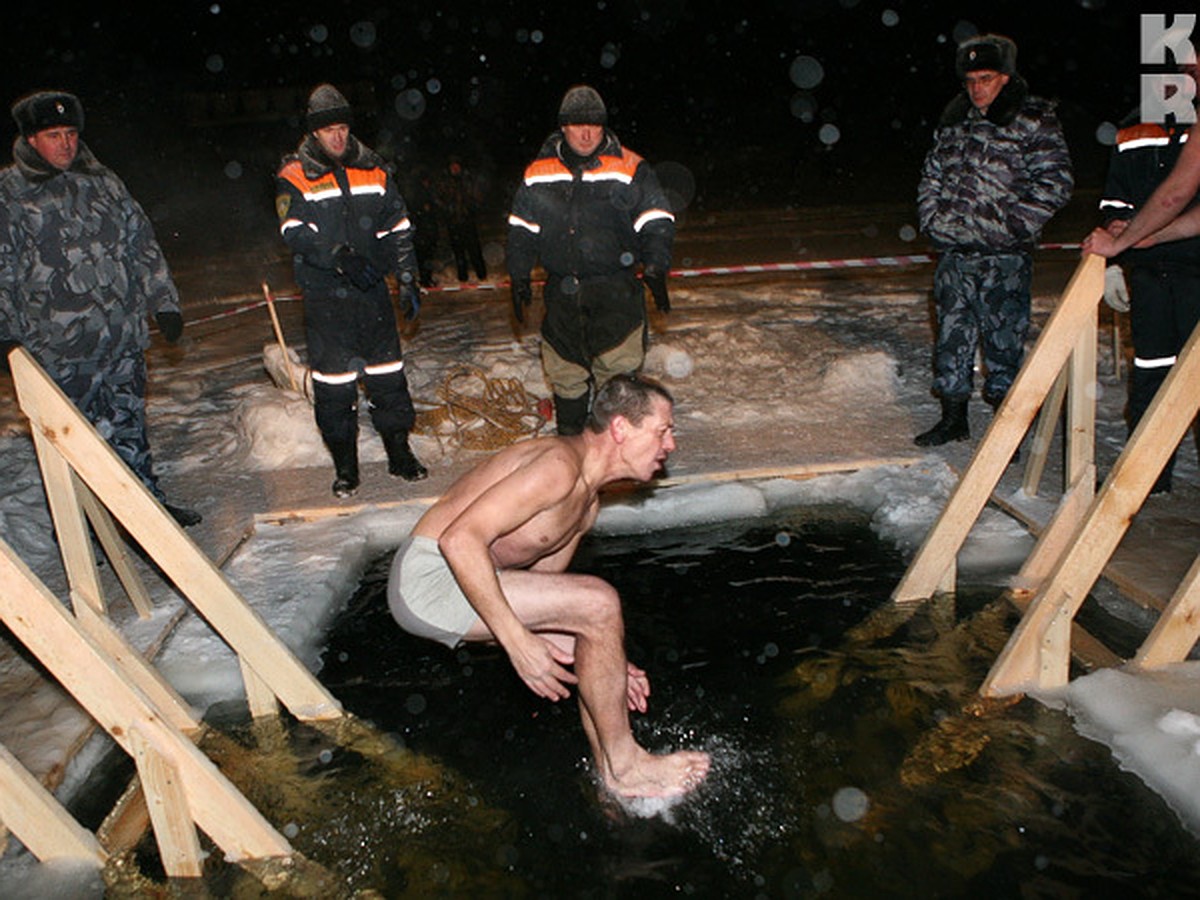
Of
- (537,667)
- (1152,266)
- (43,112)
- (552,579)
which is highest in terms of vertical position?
(43,112)

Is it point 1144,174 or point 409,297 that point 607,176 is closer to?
point 409,297

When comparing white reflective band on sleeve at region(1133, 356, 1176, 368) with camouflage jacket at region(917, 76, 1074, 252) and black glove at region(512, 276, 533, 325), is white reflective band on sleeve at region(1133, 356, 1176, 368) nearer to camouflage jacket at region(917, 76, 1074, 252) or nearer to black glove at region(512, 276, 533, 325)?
camouflage jacket at region(917, 76, 1074, 252)

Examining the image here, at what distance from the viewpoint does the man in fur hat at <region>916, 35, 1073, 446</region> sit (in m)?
5.12

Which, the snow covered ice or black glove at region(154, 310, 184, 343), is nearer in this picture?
the snow covered ice

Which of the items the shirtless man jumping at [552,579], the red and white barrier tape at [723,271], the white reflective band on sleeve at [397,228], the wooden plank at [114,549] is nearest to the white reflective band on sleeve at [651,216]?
the white reflective band on sleeve at [397,228]

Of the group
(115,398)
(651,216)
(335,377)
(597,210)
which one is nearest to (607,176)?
(597,210)

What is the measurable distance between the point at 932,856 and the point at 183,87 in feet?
106

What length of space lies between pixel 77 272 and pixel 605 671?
10.8ft

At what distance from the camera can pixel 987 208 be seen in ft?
17.3

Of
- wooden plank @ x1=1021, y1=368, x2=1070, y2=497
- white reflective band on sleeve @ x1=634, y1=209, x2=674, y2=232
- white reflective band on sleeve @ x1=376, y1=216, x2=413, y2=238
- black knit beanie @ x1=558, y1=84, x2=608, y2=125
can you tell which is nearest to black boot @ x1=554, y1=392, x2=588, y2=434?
white reflective band on sleeve @ x1=634, y1=209, x2=674, y2=232

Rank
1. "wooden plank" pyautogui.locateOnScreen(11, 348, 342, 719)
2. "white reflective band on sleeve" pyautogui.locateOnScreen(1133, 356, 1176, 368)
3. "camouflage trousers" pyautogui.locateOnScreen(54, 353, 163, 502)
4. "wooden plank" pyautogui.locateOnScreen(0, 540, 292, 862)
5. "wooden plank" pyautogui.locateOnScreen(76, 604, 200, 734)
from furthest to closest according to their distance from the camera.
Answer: "camouflage trousers" pyautogui.locateOnScreen(54, 353, 163, 502) < "white reflective band on sleeve" pyautogui.locateOnScreen(1133, 356, 1176, 368) < "wooden plank" pyautogui.locateOnScreen(76, 604, 200, 734) < "wooden plank" pyautogui.locateOnScreen(11, 348, 342, 719) < "wooden plank" pyautogui.locateOnScreen(0, 540, 292, 862)

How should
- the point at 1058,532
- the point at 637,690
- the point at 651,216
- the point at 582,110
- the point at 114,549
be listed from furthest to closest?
the point at 651,216 < the point at 582,110 < the point at 1058,532 < the point at 114,549 < the point at 637,690

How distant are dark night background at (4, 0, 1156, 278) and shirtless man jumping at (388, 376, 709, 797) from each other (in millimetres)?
22419

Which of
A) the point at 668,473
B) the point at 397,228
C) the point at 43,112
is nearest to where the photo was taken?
the point at 43,112
